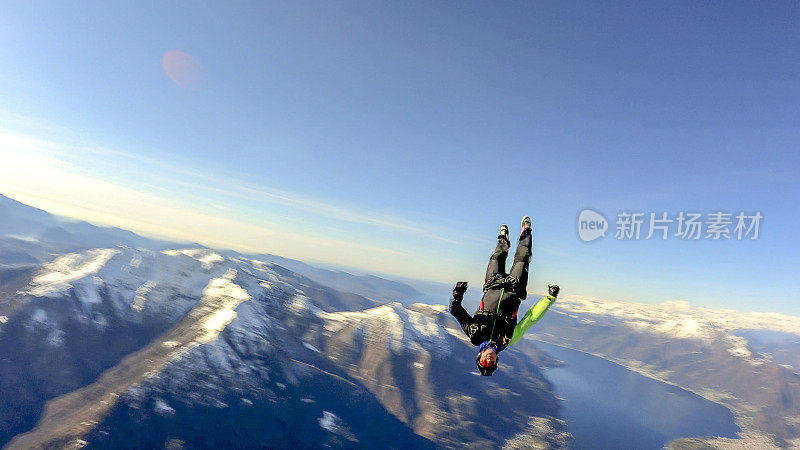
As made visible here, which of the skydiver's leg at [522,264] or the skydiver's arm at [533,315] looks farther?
the skydiver's leg at [522,264]

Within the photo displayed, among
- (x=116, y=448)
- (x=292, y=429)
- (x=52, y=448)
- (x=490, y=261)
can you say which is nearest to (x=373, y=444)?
(x=292, y=429)

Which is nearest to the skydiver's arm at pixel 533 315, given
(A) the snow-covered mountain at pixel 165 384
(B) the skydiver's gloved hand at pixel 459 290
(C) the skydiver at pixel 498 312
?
(C) the skydiver at pixel 498 312

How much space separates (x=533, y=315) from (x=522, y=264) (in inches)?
71.6

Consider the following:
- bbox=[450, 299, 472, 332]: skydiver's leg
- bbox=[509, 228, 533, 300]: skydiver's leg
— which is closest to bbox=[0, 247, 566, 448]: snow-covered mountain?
bbox=[450, 299, 472, 332]: skydiver's leg

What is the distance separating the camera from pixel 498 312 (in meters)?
11.4

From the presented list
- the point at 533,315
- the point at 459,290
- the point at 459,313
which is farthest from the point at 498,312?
the point at 459,290

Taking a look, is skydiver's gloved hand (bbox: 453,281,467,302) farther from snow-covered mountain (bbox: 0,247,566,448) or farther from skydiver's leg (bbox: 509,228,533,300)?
snow-covered mountain (bbox: 0,247,566,448)

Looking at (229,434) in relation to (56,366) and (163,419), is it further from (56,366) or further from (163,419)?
(56,366)

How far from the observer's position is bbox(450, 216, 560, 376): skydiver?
11.1m

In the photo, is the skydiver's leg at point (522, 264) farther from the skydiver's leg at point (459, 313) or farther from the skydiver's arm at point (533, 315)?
the skydiver's leg at point (459, 313)

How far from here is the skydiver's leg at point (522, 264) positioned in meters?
11.5

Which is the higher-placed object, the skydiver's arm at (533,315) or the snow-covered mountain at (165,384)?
the skydiver's arm at (533,315)

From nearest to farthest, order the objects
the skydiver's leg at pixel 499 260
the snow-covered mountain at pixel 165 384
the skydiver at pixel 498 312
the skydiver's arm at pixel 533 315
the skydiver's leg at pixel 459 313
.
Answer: the skydiver's arm at pixel 533 315
the skydiver at pixel 498 312
the skydiver's leg at pixel 459 313
the skydiver's leg at pixel 499 260
the snow-covered mountain at pixel 165 384

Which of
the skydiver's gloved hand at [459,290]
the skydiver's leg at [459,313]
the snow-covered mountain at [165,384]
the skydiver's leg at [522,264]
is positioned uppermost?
the skydiver's leg at [522,264]
